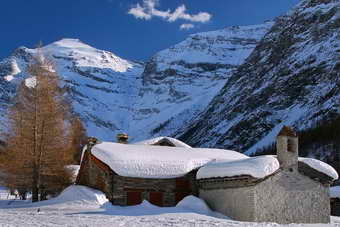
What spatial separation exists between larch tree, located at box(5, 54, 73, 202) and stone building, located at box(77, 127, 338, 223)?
2493 millimetres

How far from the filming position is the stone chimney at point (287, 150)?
28484mm

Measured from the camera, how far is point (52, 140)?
34.7 m

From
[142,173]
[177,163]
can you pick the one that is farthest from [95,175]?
[177,163]

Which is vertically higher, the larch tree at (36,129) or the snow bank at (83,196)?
the larch tree at (36,129)

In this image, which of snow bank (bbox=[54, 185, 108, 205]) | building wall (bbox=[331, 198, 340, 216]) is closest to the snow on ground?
snow bank (bbox=[54, 185, 108, 205])

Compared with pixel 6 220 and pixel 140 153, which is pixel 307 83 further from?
pixel 6 220

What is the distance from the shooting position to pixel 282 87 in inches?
4951

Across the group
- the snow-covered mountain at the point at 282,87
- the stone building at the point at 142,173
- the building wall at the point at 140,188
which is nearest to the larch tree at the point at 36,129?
the stone building at the point at 142,173

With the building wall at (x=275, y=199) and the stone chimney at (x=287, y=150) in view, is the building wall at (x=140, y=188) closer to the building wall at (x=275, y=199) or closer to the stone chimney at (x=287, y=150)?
the building wall at (x=275, y=199)

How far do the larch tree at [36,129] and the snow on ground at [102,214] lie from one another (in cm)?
335

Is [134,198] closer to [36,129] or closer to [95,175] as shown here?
[95,175]

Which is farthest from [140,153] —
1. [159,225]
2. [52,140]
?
[159,225]

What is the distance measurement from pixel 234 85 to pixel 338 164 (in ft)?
289

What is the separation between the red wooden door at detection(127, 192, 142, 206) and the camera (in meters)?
30.6
